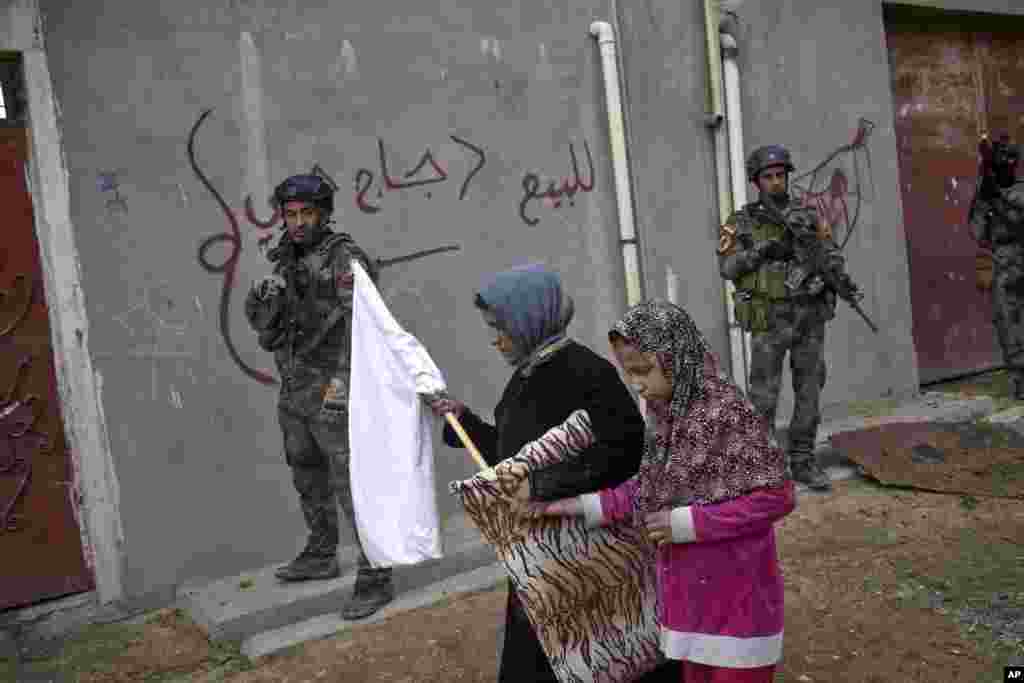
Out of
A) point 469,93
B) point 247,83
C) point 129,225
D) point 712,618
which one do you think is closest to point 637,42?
point 469,93

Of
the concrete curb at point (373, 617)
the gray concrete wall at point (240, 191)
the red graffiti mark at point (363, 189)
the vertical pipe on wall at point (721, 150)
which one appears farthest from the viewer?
the vertical pipe on wall at point (721, 150)

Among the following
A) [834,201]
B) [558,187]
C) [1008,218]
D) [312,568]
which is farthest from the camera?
[834,201]

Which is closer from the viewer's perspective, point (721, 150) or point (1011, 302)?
point (721, 150)

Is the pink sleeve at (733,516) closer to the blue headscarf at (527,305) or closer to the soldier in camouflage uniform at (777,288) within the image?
the blue headscarf at (527,305)

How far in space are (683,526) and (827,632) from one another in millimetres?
1989

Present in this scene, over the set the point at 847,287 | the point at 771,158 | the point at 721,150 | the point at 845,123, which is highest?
the point at 845,123

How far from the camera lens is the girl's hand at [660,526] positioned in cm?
217

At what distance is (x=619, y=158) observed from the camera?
6355 millimetres

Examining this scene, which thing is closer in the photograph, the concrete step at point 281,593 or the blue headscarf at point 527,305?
the blue headscarf at point 527,305

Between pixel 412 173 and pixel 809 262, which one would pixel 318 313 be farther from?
pixel 809 262

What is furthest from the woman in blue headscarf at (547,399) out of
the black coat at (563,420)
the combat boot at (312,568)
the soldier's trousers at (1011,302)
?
the soldier's trousers at (1011,302)

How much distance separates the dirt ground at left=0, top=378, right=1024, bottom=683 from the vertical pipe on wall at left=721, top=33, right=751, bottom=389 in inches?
84.9

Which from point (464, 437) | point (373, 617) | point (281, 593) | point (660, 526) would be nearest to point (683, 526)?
point (660, 526)

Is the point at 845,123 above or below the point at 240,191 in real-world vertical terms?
above
